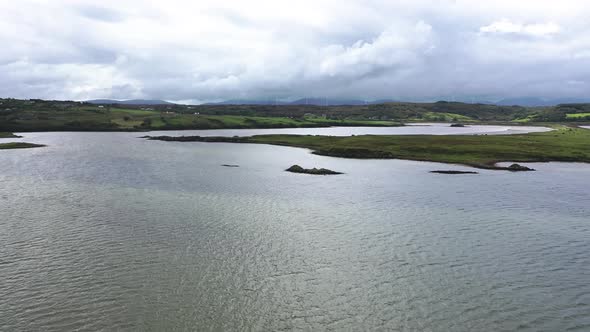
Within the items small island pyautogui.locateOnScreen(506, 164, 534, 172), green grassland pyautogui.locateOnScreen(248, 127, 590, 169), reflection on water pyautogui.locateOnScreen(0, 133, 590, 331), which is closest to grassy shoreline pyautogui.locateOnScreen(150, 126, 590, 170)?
green grassland pyautogui.locateOnScreen(248, 127, 590, 169)

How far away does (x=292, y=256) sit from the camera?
131ft

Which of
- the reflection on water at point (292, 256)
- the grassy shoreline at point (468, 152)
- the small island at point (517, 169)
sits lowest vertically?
the reflection on water at point (292, 256)

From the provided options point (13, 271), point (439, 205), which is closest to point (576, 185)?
point (439, 205)

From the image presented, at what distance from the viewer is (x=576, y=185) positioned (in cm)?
8112

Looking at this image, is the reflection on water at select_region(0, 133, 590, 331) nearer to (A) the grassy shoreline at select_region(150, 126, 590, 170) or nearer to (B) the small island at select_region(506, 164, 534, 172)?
(B) the small island at select_region(506, 164, 534, 172)

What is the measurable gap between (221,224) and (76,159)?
8726cm

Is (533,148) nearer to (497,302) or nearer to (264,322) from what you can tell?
(497,302)

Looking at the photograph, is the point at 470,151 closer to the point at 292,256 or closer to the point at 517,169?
the point at 517,169

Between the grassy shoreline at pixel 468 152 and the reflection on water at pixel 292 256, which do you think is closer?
the reflection on water at pixel 292 256

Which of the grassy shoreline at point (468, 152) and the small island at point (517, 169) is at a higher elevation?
the grassy shoreline at point (468, 152)

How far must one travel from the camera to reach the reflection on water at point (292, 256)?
91.9 ft

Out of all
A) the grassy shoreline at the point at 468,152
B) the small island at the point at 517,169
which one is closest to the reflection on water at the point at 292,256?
the small island at the point at 517,169

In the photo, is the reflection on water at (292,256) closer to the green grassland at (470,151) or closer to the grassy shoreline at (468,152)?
the grassy shoreline at (468,152)

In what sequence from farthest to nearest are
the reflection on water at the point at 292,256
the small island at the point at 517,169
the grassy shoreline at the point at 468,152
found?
the grassy shoreline at the point at 468,152 < the small island at the point at 517,169 < the reflection on water at the point at 292,256
